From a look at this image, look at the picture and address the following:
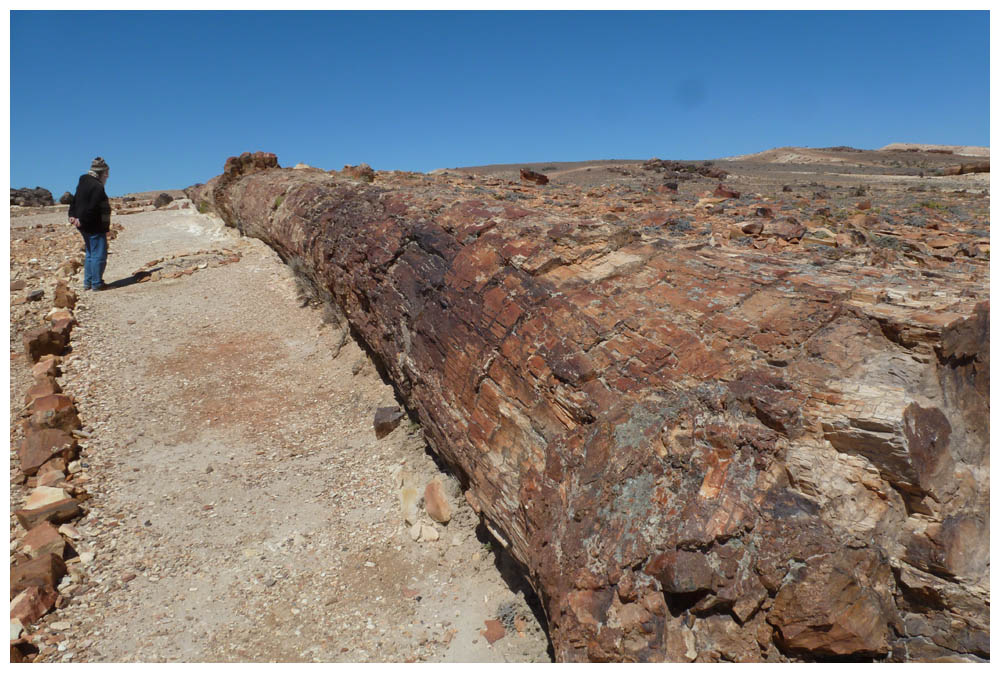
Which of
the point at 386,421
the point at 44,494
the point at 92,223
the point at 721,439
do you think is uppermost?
the point at 92,223

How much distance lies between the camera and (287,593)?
3203 mm

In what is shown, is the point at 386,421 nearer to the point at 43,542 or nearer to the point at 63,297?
the point at 43,542

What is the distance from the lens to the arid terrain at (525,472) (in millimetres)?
2152

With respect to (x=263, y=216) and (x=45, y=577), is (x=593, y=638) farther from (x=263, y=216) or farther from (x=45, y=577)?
(x=263, y=216)

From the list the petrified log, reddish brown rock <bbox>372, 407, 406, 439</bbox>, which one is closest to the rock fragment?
reddish brown rock <bbox>372, 407, 406, 439</bbox>

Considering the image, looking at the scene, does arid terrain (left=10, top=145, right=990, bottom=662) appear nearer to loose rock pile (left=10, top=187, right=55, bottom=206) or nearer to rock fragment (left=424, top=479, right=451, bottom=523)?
rock fragment (left=424, top=479, right=451, bottom=523)

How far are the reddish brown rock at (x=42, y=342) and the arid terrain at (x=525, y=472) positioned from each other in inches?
4.8

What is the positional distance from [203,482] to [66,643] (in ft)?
4.60

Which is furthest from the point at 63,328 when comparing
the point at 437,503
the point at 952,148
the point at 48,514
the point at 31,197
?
the point at 952,148

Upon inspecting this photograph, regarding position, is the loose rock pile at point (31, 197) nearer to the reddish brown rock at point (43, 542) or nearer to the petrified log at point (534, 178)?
the petrified log at point (534, 178)

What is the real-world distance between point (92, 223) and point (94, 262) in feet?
1.82

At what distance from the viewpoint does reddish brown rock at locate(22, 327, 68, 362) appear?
5781 millimetres

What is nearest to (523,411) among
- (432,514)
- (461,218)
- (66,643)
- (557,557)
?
(557,557)

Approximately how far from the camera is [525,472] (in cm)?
299
